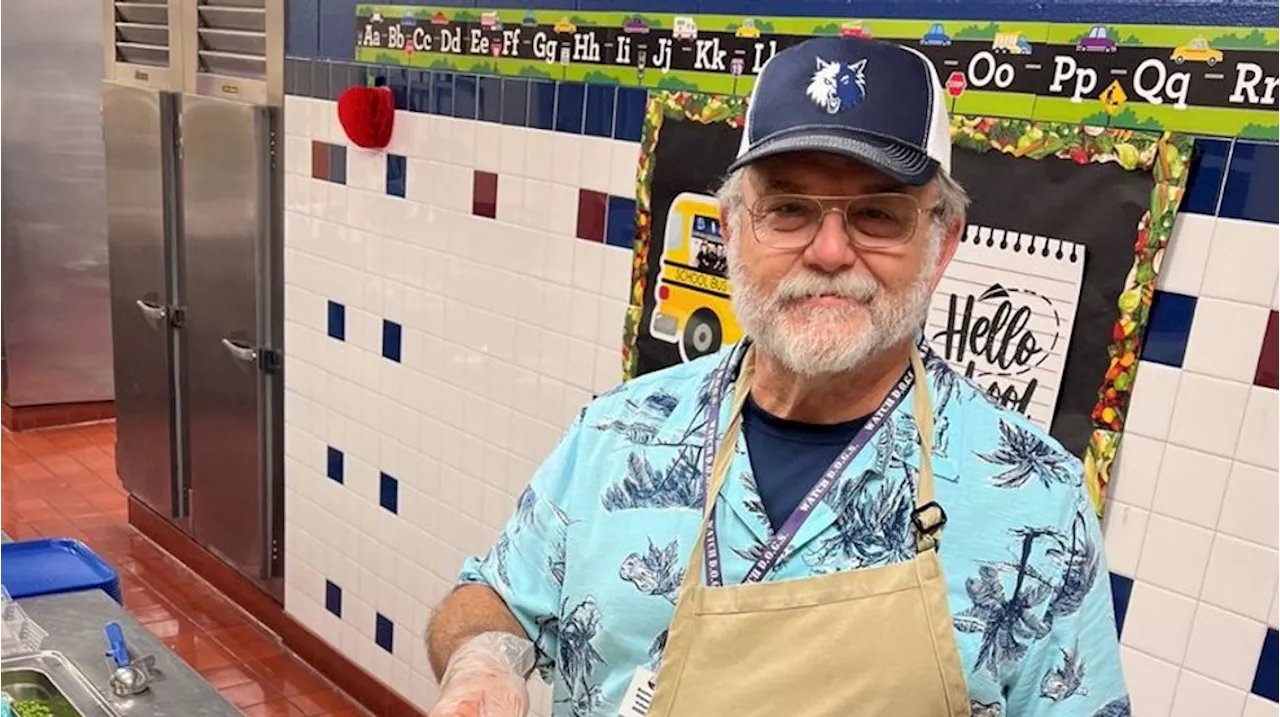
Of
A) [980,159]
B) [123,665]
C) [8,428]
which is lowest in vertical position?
[8,428]

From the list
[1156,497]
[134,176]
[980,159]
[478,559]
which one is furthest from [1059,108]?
[134,176]

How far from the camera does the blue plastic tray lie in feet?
7.27

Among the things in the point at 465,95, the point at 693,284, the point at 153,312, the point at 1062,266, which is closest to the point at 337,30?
the point at 465,95

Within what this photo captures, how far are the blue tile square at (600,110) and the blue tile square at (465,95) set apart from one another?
42cm

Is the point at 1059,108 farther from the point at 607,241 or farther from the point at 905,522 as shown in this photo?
the point at 607,241

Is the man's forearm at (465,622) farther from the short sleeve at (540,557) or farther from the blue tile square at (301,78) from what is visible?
the blue tile square at (301,78)

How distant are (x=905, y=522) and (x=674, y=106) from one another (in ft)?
4.38

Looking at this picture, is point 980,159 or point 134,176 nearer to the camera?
point 980,159

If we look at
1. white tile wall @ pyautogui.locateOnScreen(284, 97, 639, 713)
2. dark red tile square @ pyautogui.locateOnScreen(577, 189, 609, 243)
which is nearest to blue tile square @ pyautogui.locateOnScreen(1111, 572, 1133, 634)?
white tile wall @ pyautogui.locateOnScreen(284, 97, 639, 713)

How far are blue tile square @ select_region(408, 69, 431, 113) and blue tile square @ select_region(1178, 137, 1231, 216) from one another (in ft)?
6.45

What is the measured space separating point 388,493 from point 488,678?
2.14 meters

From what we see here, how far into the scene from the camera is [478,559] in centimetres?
156

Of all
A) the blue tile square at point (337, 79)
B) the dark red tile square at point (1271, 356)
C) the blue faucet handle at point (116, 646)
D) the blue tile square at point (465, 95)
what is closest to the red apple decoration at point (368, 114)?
the blue tile square at point (337, 79)

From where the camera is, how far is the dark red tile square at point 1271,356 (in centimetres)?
167
